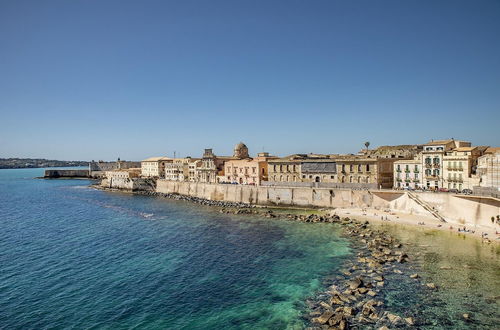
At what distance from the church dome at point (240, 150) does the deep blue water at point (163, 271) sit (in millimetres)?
45976

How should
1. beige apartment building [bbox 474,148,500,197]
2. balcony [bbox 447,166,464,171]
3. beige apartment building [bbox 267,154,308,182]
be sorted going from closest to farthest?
1. beige apartment building [bbox 474,148,500,197]
2. balcony [bbox 447,166,464,171]
3. beige apartment building [bbox 267,154,308,182]

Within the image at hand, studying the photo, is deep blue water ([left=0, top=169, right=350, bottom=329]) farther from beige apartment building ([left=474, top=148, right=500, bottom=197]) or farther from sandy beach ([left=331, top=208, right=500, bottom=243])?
beige apartment building ([left=474, top=148, right=500, bottom=197])

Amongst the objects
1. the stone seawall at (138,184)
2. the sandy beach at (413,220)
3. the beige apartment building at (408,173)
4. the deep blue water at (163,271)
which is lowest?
the deep blue water at (163,271)

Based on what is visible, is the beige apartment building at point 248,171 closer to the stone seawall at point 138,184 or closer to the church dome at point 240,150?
the church dome at point 240,150

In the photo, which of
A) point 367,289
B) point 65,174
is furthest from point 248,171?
point 65,174

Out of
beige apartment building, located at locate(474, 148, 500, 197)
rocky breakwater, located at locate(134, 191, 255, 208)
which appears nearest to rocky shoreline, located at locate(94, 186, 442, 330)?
beige apartment building, located at locate(474, 148, 500, 197)

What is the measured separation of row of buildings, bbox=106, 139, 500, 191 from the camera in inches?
1935

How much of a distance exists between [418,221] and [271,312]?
31.9m

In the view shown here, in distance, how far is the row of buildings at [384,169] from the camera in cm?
4916

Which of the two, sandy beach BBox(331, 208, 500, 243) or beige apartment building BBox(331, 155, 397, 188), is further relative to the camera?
beige apartment building BBox(331, 155, 397, 188)

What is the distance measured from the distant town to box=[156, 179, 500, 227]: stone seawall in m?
1.80

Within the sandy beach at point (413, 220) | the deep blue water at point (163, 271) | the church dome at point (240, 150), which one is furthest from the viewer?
the church dome at point (240, 150)

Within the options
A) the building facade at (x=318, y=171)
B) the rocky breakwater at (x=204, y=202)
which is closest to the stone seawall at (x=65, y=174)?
the rocky breakwater at (x=204, y=202)

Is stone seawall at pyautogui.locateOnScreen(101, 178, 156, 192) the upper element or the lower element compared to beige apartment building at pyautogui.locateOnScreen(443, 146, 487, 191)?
lower
